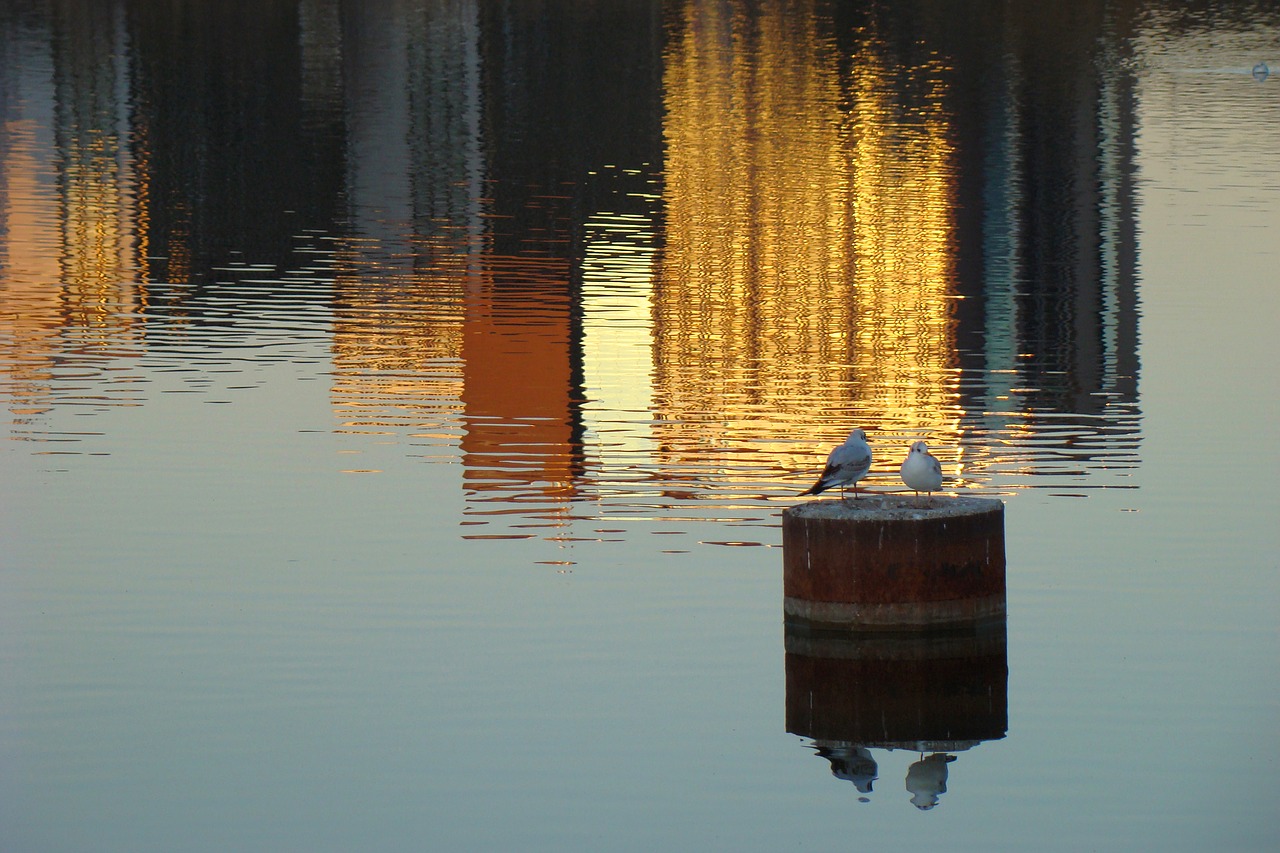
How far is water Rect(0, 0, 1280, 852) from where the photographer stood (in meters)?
13.4

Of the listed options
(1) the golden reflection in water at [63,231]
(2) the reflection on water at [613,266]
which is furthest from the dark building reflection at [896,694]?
(1) the golden reflection in water at [63,231]

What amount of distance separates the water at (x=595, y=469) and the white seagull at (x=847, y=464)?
125 cm

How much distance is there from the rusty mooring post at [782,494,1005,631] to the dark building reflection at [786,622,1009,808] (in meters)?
0.14

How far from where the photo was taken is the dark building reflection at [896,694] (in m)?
14.2

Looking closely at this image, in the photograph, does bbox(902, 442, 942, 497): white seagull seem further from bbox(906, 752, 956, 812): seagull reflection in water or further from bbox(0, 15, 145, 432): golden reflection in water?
bbox(0, 15, 145, 432): golden reflection in water

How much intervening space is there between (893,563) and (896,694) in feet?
2.86

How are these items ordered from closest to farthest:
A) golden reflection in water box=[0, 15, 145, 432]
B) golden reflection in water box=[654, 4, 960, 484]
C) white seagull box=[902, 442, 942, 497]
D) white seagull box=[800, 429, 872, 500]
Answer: white seagull box=[902, 442, 942, 497], white seagull box=[800, 429, 872, 500], golden reflection in water box=[654, 4, 960, 484], golden reflection in water box=[0, 15, 145, 432]

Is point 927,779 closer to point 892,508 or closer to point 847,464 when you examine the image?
point 892,508

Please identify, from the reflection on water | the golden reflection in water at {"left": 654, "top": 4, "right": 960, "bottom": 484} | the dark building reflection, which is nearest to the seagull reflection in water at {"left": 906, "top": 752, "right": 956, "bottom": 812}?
the dark building reflection

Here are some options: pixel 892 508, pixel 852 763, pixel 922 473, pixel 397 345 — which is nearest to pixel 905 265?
pixel 397 345

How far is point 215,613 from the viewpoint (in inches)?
662

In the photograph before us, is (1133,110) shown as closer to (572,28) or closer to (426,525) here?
(572,28)

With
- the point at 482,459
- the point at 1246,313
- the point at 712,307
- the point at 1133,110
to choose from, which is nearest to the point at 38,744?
the point at 482,459

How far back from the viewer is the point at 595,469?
21.1 metres
